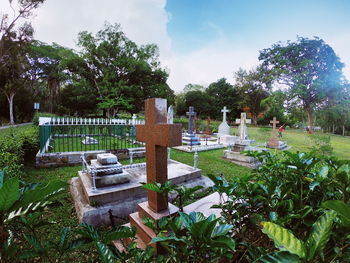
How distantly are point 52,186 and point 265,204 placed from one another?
1.52 meters

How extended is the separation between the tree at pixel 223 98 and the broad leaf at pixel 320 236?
3605 cm

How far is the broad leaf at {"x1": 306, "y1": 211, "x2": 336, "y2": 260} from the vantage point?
2.32 feet

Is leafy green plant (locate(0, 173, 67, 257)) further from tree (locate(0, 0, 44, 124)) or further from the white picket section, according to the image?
tree (locate(0, 0, 44, 124))

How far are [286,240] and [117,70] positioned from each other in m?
25.2

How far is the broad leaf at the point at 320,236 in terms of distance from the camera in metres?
0.71

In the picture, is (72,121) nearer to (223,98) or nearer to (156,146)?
(156,146)

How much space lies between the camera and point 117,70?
75.6 ft

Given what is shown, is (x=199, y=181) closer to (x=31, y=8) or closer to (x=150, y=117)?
(x=150, y=117)

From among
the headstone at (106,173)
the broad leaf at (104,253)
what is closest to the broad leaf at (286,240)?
the broad leaf at (104,253)

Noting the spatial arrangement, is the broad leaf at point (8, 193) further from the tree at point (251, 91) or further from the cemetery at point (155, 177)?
the tree at point (251, 91)

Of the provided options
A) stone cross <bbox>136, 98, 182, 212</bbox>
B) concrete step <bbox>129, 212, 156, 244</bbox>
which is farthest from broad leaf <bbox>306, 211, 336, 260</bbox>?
concrete step <bbox>129, 212, 156, 244</bbox>

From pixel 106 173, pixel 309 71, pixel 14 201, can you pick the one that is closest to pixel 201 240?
pixel 14 201

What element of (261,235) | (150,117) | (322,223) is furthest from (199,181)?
(322,223)

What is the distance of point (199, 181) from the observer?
16.5 ft
